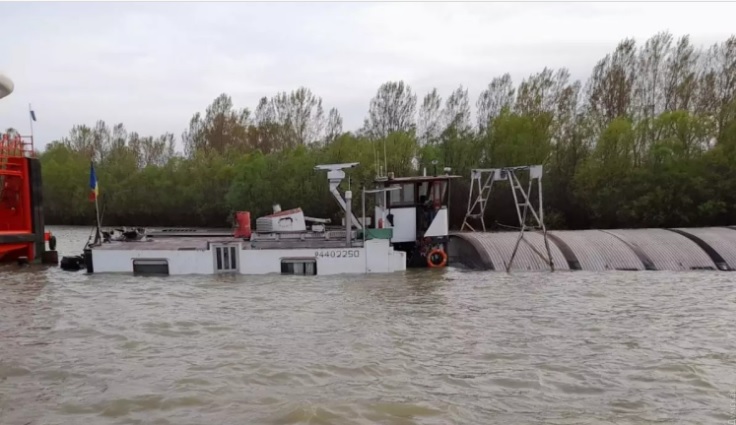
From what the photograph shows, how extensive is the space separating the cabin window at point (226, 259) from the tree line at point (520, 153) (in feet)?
58.1

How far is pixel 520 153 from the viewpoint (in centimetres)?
4675

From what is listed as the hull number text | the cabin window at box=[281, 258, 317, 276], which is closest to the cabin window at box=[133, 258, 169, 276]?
the cabin window at box=[281, 258, 317, 276]

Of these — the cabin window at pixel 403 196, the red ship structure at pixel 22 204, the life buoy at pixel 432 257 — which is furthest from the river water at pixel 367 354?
the red ship structure at pixel 22 204

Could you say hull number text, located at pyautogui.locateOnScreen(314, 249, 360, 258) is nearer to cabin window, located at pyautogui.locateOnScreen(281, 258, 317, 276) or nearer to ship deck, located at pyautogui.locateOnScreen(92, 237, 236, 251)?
cabin window, located at pyautogui.locateOnScreen(281, 258, 317, 276)

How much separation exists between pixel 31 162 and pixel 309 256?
14733mm

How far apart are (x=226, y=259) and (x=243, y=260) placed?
653 mm

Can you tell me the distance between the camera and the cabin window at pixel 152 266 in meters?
20.9

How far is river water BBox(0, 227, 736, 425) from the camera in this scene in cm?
795

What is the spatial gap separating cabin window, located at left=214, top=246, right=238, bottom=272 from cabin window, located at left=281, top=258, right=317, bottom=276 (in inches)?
67.2

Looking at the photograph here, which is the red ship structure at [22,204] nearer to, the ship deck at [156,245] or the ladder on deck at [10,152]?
the ladder on deck at [10,152]

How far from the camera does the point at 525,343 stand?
11.5 meters

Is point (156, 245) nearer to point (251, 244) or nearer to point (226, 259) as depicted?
point (226, 259)

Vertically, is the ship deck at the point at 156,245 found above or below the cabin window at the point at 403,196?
below

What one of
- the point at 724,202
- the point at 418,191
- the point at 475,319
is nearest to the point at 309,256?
the point at 418,191
